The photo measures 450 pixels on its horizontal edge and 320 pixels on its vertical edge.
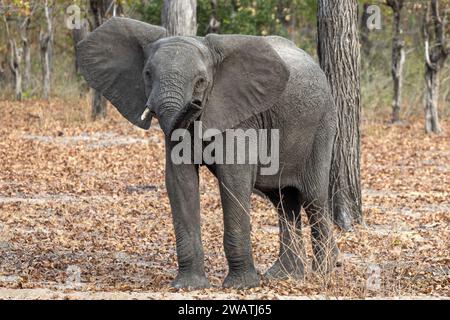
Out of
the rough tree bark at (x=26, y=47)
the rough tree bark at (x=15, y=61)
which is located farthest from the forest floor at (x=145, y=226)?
the rough tree bark at (x=26, y=47)

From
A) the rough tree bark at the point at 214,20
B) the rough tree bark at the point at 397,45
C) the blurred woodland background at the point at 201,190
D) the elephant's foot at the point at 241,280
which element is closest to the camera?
the elephant's foot at the point at 241,280

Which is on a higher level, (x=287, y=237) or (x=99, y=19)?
(x=99, y=19)

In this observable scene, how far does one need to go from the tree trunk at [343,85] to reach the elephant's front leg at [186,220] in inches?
163

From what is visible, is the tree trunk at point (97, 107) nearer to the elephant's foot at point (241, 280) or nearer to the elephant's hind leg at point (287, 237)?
the elephant's hind leg at point (287, 237)

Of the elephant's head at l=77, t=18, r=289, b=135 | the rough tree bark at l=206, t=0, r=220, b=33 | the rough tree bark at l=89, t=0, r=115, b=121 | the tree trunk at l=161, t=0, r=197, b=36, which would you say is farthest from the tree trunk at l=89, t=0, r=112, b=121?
the elephant's head at l=77, t=18, r=289, b=135

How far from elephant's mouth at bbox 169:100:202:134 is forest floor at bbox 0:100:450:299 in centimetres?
129

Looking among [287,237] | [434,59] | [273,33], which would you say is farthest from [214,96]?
[273,33]

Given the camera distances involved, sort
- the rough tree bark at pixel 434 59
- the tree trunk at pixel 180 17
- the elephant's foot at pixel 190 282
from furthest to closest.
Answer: the rough tree bark at pixel 434 59 < the tree trunk at pixel 180 17 < the elephant's foot at pixel 190 282

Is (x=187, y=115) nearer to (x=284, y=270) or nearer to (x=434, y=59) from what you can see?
(x=284, y=270)

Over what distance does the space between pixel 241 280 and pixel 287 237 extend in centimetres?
127

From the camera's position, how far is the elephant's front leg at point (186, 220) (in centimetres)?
878

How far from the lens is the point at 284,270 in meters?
9.93

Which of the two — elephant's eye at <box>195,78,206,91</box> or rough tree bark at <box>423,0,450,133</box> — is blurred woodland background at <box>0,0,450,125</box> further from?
elephant's eye at <box>195,78,206,91</box>
